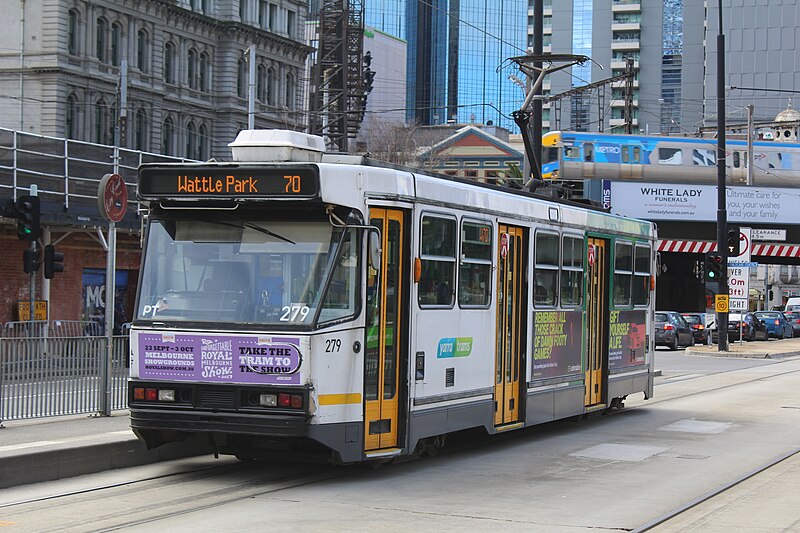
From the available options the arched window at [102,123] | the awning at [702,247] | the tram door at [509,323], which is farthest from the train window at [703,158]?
the tram door at [509,323]

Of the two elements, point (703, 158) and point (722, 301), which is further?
point (703, 158)

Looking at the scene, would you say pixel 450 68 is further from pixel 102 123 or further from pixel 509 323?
pixel 509 323

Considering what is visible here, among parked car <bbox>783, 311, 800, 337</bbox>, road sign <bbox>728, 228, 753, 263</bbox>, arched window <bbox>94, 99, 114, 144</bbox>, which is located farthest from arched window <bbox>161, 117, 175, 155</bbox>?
road sign <bbox>728, 228, 753, 263</bbox>

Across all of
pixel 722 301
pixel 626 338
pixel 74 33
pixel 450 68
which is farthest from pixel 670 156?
pixel 450 68

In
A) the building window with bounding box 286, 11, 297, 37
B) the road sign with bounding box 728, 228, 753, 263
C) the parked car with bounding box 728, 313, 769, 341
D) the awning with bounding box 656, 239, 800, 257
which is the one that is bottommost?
the parked car with bounding box 728, 313, 769, 341

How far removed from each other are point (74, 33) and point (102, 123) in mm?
5768

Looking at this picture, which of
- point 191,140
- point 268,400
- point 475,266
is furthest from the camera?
point 191,140

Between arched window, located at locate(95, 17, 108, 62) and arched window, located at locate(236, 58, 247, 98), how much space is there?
13233 mm

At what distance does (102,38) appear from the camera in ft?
253

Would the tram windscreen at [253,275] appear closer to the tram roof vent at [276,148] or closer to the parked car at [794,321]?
the tram roof vent at [276,148]

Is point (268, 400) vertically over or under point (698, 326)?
over

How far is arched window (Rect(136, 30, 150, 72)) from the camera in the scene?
8000 centimetres

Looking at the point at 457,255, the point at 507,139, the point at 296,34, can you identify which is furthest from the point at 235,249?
the point at 507,139

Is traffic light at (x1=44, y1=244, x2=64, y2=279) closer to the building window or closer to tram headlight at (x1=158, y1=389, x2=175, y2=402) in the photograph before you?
tram headlight at (x1=158, y1=389, x2=175, y2=402)
